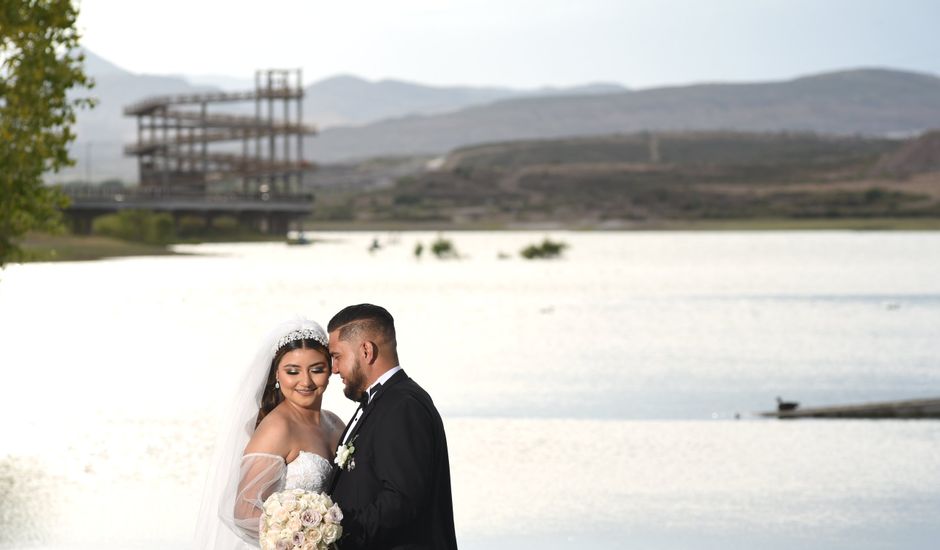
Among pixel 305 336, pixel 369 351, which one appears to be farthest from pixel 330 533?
pixel 305 336

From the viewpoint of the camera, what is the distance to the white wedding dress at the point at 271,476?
23.2 ft

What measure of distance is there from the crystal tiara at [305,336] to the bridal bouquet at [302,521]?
0.74m

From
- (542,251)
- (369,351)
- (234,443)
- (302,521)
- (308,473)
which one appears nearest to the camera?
(302,521)

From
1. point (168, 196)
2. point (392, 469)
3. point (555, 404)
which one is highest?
point (392, 469)

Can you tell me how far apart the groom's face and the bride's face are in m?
0.22

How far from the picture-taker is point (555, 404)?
3119 centimetres

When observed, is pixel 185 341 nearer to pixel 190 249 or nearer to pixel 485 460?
pixel 485 460

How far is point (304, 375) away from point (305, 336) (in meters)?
0.18

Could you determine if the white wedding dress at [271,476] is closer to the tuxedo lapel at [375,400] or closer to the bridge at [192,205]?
the tuxedo lapel at [375,400]

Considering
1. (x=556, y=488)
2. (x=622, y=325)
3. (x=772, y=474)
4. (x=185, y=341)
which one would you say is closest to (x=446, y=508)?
(x=556, y=488)

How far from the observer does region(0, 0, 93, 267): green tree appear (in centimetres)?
2797

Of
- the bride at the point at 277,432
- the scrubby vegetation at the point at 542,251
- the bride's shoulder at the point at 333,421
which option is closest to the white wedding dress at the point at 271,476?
the bride at the point at 277,432

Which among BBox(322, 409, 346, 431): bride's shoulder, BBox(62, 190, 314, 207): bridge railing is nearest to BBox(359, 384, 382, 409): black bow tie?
BBox(322, 409, 346, 431): bride's shoulder

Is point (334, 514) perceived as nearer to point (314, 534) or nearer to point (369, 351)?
point (314, 534)
